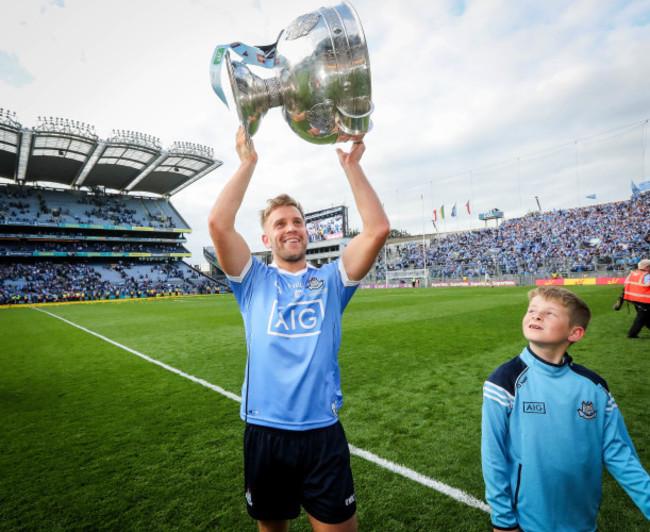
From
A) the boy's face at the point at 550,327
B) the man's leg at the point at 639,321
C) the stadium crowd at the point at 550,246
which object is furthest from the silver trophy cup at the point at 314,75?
the stadium crowd at the point at 550,246

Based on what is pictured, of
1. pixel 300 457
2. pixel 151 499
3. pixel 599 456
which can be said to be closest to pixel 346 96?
pixel 300 457

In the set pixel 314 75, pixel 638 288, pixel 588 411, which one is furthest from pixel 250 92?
pixel 638 288

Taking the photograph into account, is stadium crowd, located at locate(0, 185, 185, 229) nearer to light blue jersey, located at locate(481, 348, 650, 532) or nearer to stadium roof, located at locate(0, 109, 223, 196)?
stadium roof, located at locate(0, 109, 223, 196)

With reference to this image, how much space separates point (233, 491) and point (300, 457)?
6.05ft

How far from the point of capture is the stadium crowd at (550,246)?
33281 mm

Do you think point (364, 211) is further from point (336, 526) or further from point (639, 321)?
point (639, 321)

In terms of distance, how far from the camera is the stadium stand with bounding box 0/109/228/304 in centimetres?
3850

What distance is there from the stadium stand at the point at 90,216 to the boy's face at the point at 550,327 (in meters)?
42.3

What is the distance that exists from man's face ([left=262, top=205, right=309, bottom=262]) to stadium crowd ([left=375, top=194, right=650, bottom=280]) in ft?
116

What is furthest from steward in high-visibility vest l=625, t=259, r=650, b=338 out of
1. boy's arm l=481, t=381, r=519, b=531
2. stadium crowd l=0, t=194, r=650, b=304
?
stadium crowd l=0, t=194, r=650, b=304

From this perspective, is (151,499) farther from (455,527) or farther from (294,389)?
(455,527)

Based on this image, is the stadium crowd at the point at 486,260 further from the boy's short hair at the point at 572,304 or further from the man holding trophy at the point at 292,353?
the man holding trophy at the point at 292,353

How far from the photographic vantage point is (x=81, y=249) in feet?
174

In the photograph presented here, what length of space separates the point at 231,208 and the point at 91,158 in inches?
1940
